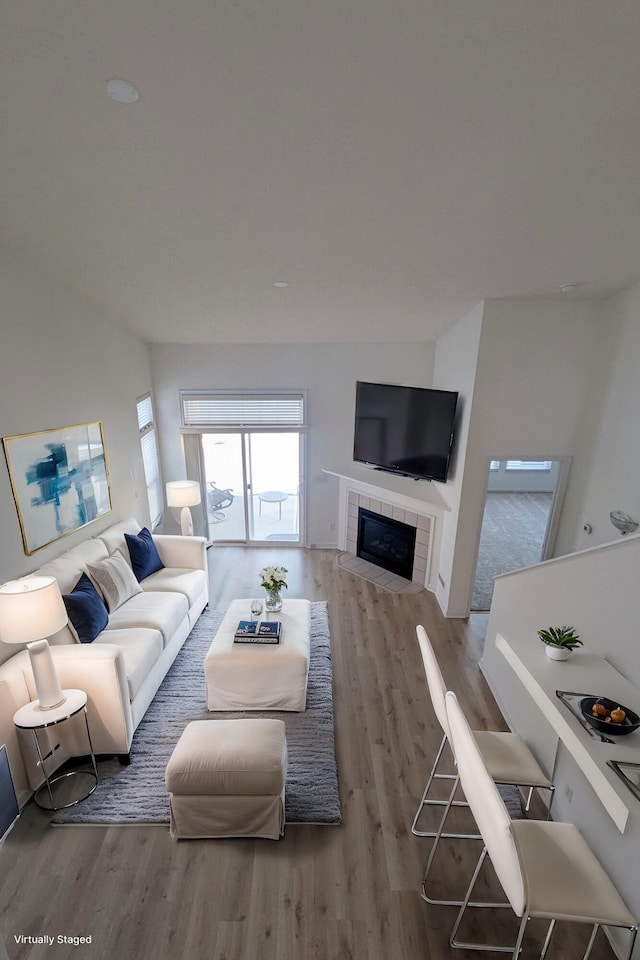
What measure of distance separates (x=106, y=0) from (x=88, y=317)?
3126mm

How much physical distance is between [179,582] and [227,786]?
2.17 m

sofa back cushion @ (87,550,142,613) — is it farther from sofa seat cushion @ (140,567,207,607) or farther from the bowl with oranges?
the bowl with oranges

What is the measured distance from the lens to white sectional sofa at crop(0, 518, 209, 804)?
2.49 meters

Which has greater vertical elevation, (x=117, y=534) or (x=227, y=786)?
(x=117, y=534)

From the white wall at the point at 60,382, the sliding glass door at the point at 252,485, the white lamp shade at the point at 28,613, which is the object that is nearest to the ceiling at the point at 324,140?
the white wall at the point at 60,382

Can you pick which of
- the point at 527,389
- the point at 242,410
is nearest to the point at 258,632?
the point at 527,389

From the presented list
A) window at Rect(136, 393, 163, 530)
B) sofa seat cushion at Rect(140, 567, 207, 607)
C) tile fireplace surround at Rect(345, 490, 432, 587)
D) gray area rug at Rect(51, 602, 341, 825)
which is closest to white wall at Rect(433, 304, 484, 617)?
tile fireplace surround at Rect(345, 490, 432, 587)

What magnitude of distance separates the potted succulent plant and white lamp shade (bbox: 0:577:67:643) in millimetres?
2760

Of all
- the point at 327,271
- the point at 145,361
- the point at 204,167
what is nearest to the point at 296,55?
the point at 204,167

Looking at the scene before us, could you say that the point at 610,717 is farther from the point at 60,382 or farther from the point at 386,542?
the point at 60,382

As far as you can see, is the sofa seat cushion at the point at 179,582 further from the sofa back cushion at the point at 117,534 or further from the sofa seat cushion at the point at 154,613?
the sofa back cushion at the point at 117,534

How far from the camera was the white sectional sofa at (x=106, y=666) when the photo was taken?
249 centimetres

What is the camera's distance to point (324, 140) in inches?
68.3

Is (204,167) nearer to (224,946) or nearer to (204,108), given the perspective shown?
(204,108)
